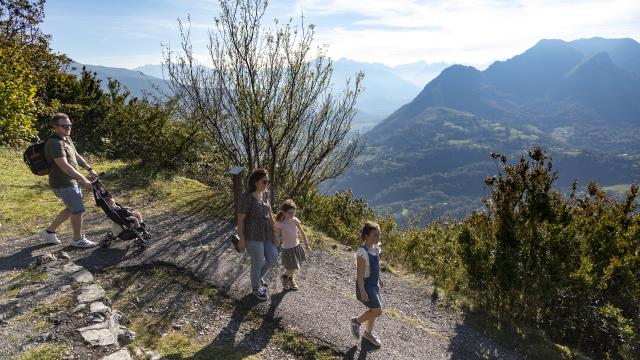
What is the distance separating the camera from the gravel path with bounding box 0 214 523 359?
5.94m

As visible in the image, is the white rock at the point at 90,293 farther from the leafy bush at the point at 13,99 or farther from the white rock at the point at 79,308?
the leafy bush at the point at 13,99

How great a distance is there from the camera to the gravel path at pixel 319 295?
594cm

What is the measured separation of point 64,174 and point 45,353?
3463 mm

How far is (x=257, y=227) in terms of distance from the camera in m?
6.03

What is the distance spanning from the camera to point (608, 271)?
6.94m

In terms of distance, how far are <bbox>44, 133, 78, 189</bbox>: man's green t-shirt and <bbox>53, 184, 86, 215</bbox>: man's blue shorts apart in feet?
0.25

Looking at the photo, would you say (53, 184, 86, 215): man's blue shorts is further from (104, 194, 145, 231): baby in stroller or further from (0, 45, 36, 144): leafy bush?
(0, 45, 36, 144): leafy bush

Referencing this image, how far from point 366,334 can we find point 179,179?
935cm

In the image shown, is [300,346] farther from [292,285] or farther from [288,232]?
[288,232]

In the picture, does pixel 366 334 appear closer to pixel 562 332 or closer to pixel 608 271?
pixel 562 332

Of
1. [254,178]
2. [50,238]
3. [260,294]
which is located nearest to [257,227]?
[254,178]

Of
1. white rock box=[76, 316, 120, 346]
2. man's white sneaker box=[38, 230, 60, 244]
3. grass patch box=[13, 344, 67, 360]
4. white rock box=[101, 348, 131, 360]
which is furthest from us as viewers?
man's white sneaker box=[38, 230, 60, 244]

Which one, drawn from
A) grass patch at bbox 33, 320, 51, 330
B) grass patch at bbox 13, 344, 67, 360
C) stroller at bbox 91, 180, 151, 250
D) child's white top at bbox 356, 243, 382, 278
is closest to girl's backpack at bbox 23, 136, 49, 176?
stroller at bbox 91, 180, 151, 250

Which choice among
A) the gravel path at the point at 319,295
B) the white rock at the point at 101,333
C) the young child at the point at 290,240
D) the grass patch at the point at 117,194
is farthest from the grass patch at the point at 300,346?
the grass patch at the point at 117,194
